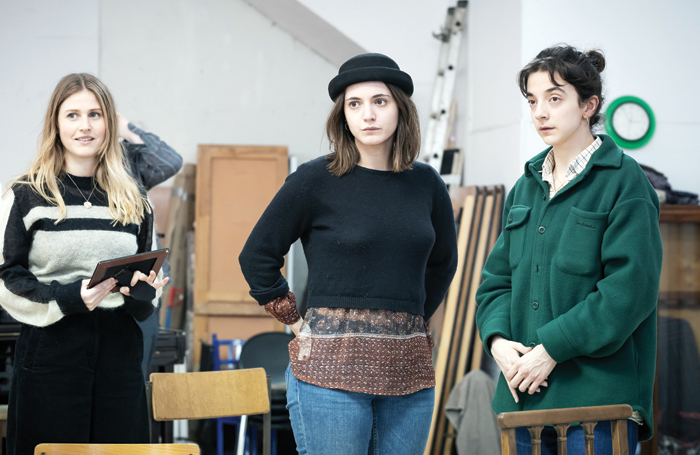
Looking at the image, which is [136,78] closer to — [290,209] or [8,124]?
[8,124]

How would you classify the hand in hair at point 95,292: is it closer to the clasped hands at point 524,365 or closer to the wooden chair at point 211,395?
the wooden chair at point 211,395

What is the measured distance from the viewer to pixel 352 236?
148 centimetres

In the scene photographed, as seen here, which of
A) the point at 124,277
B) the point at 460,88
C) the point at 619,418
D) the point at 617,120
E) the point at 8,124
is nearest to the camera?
the point at 619,418

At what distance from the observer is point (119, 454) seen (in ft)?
4.77

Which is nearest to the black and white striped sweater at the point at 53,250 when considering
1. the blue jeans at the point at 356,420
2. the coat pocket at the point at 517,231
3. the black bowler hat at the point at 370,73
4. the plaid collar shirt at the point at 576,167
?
the blue jeans at the point at 356,420

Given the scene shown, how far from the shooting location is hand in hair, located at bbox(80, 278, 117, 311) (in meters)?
1.74

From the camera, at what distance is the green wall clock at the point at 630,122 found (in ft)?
11.1

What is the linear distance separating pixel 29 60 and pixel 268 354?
271 centimetres

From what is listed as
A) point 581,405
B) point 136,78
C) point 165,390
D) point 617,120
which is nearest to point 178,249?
point 136,78

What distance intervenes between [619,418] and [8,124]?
4.48 metres

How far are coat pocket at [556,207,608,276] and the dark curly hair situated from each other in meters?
0.28

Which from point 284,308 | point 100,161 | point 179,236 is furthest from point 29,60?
point 284,308

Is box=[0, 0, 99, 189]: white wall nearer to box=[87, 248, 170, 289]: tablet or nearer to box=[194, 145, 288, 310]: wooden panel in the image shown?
box=[194, 145, 288, 310]: wooden panel

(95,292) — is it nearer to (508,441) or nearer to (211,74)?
(508,441)
